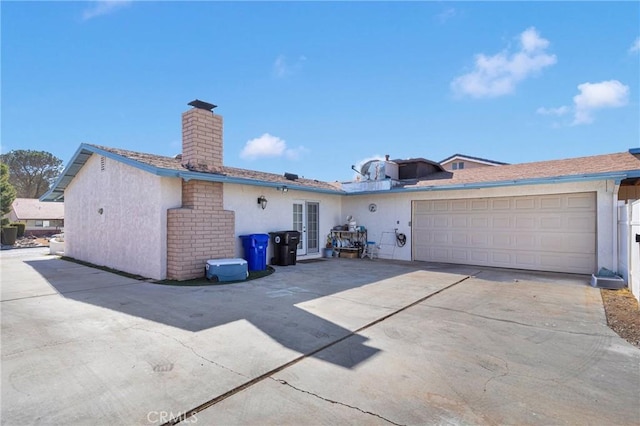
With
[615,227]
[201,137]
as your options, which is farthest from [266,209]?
[615,227]

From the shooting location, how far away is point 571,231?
941cm

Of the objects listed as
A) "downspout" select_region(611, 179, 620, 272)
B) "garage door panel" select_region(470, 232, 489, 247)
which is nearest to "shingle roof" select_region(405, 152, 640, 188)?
"downspout" select_region(611, 179, 620, 272)

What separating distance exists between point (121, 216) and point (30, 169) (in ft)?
140

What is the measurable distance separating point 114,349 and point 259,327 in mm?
1710

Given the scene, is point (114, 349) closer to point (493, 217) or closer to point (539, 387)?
point (539, 387)

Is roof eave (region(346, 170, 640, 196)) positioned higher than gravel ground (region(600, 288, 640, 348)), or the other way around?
roof eave (region(346, 170, 640, 196))

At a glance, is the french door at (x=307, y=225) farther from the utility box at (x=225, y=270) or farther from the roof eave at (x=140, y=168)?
the utility box at (x=225, y=270)

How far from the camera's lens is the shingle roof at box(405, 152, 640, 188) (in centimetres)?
888

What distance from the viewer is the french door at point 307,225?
12.4 metres

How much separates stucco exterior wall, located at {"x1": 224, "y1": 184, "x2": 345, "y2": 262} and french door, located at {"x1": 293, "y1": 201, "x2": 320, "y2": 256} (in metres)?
0.16

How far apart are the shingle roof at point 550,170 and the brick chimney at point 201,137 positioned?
711 cm

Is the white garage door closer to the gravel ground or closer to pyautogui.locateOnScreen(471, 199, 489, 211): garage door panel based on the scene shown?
pyautogui.locateOnScreen(471, 199, 489, 211): garage door panel

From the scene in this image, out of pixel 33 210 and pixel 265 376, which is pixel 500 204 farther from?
pixel 33 210

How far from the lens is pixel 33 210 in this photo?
112 feet
